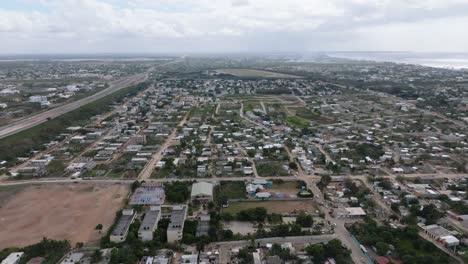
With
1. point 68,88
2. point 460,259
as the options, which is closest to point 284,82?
point 68,88

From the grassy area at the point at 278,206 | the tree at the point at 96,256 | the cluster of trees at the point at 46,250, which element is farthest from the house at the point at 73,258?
the grassy area at the point at 278,206

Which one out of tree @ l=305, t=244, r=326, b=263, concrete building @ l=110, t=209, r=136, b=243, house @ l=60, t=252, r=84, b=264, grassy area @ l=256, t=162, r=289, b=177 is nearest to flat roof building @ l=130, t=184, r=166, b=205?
concrete building @ l=110, t=209, r=136, b=243

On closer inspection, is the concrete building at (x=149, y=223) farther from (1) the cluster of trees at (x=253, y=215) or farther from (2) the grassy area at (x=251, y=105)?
(2) the grassy area at (x=251, y=105)

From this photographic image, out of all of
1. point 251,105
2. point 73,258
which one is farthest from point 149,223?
point 251,105

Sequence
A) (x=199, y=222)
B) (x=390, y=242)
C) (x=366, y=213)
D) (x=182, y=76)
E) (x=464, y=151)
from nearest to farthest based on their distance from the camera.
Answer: (x=390, y=242)
(x=199, y=222)
(x=366, y=213)
(x=464, y=151)
(x=182, y=76)

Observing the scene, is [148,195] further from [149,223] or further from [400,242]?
[400,242]

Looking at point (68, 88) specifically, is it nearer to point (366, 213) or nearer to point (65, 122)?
point (65, 122)
